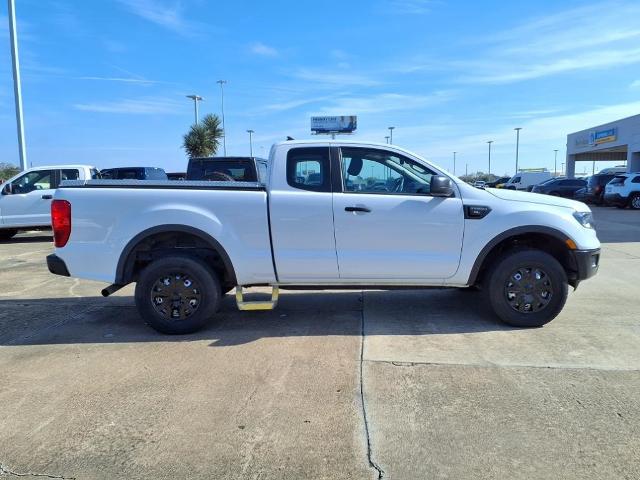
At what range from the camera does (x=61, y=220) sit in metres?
5.20

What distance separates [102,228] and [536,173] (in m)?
43.9

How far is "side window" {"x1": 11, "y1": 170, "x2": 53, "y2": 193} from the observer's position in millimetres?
13273

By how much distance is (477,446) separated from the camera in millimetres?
3141

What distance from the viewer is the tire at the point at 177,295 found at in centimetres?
521

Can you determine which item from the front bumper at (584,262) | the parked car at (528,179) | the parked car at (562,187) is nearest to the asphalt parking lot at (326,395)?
the front bumper at (584,262)

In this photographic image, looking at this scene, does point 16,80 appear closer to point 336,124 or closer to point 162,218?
point 162,218

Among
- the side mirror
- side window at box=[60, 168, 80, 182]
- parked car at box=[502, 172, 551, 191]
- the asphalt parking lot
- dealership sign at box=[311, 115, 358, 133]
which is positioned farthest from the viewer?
parked car at box=[502, 172, 551, 191]

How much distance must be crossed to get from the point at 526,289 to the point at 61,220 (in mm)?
4795

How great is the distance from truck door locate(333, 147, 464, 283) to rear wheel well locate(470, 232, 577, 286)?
0.42m

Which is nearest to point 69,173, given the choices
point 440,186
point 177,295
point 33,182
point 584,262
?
point 33,182

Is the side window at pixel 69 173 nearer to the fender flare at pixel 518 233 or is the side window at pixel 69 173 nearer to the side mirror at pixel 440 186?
the side mirror at pixel 440 186

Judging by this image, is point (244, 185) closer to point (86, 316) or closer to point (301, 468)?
point (86, 316)

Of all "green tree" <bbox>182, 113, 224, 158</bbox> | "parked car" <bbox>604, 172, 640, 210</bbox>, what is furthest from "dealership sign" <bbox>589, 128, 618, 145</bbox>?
"green tree" <bbox>182, 113, 224, 158</bbox>

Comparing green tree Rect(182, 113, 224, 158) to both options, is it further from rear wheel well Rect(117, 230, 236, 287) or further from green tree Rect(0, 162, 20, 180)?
rear wheel well Rect(117, 230, 236, 287)
